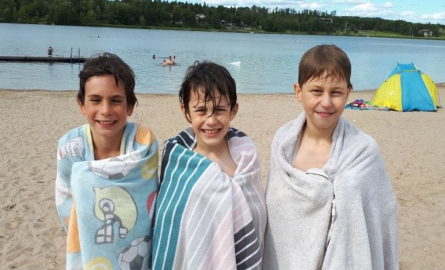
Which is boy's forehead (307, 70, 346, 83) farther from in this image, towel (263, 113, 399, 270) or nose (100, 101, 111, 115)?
nose (100, 101, 111, 115)

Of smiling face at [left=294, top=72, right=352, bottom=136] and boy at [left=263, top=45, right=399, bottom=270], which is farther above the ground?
smiling face at [left=294, top=72, right=352, bottom=136]

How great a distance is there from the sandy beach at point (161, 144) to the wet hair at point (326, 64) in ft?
11.0

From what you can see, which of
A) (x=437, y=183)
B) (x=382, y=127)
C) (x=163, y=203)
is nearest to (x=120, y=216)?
(x=163, y=203)

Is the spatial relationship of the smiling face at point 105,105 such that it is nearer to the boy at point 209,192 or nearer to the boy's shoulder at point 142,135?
the boy's shoulder at point 142,135

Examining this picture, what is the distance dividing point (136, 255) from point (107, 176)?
470 millimetres

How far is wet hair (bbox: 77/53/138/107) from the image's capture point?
99.9 inches

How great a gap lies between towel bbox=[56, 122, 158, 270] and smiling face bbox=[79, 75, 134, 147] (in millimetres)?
141

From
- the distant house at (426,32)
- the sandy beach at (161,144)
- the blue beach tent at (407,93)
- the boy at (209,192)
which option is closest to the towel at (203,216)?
the boy at (209,192)

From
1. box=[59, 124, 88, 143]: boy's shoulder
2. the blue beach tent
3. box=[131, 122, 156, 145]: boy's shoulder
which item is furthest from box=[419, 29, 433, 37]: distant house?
box=[59, 124, 88, 143]: boy's shoulder

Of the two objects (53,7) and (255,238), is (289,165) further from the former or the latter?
(53,7)

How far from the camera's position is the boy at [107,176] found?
94.6 inches

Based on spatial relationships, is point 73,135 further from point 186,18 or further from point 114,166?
point 186,18

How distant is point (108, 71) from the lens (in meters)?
2.54

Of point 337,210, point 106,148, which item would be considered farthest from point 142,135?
point 337,210
